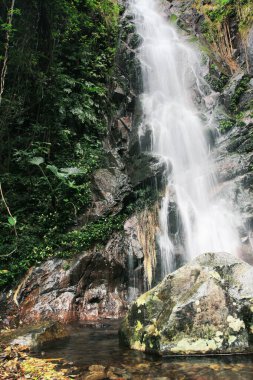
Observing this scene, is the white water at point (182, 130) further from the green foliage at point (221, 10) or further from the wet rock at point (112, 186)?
the green foliage at point (221, 10)

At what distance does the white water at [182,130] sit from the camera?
420 inches

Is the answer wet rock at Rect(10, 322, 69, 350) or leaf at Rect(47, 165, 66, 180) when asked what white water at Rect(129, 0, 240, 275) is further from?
wet rock at Rect(10, 322, 69, 350)

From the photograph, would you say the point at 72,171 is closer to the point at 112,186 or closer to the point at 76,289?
the point at 112,186

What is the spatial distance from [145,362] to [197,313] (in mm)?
1023

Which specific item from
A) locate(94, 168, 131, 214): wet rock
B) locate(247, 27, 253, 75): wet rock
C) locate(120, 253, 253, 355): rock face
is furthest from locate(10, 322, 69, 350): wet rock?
locate(247, 27, 253, 75): wet rock

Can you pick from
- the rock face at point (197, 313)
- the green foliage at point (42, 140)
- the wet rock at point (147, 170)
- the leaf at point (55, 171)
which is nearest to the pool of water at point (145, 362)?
the rock face at point (197, 313)

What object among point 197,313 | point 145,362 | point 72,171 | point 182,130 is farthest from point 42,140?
point 145,362

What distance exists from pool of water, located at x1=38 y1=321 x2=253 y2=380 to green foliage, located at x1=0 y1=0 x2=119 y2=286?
390 centimetres

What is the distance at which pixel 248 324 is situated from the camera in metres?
5.03

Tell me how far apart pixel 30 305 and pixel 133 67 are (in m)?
12.8

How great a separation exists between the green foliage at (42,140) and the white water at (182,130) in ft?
8.30

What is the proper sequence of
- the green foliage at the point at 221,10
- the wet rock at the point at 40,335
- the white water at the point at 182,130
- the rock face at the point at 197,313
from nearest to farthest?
the rock face at the point at 197,313, the wet rock at the point at 40,335, the white water at the point at 182,130, the green foliage at the point at 221,10

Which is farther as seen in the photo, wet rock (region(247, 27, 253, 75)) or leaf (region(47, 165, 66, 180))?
wet rock (region(247, 27, 253, 75))

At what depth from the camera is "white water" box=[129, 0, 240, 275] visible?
10.7 metres
